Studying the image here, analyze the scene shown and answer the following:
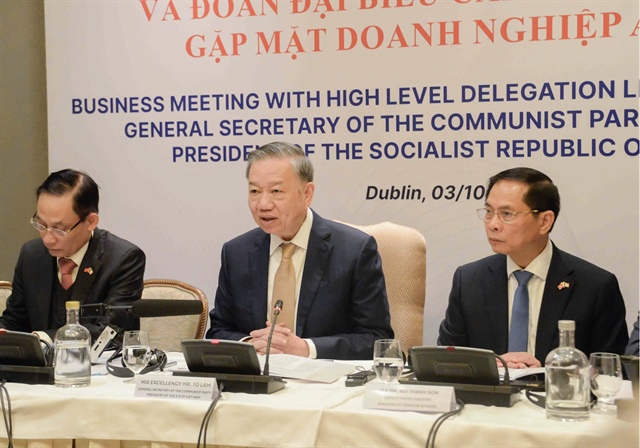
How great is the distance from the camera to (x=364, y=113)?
14.2ft

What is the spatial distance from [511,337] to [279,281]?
37.2 inches

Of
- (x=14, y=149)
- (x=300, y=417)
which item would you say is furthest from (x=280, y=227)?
(x=14, y=149)

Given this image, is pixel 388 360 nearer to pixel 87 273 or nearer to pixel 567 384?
pixel 567 384

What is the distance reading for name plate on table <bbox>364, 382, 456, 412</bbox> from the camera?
2.15 metres

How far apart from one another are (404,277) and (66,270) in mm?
1475

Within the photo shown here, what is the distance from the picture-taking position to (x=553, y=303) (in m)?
3.27

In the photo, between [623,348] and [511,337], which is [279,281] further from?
[623,348]

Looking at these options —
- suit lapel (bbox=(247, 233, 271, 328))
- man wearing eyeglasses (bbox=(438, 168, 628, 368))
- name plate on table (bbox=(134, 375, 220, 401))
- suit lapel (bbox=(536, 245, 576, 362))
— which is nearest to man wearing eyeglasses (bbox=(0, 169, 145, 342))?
suit lapel (bbox=(247, 233, 271, 328))

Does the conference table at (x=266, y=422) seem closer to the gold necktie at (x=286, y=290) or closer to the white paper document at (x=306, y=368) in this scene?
the white paper document at (x=306, y=368)

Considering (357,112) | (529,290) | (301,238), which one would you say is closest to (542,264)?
(529,290)

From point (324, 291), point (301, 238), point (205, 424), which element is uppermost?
point (301, 238)

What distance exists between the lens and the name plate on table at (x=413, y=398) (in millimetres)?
2148

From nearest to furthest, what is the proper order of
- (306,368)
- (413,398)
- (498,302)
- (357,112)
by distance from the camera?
(413,398), (306,368), (498,302), (357,112)

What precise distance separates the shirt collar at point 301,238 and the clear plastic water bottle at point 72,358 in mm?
1101
